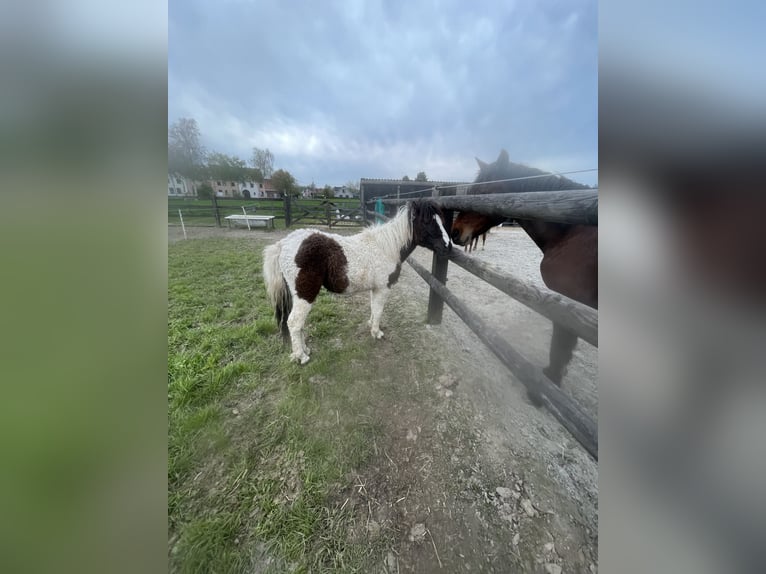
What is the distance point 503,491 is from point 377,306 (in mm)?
1627

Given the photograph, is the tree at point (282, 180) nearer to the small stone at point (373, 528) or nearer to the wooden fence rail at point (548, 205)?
the wooden fence rail at point (548, 205)

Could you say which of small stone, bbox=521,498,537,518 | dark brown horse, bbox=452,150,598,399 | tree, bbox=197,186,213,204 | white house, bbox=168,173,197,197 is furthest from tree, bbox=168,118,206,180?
small stone, bbox=521,498,537,518

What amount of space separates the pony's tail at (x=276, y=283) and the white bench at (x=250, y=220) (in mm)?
7717

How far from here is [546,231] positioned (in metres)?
1.80

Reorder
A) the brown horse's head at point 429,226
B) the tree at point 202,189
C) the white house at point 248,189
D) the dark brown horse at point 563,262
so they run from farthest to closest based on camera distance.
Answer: the white house at point 248,189
the brown horse's head at point 429,226
the dark brown horse at point 563,262
the tree at point 202,189

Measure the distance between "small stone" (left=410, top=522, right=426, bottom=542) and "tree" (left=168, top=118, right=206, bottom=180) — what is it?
158cm

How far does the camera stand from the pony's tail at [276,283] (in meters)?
2.12

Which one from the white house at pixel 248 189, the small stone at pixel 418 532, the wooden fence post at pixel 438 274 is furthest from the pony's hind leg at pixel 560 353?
the white house at pixel 248 189

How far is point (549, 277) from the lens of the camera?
177 cm

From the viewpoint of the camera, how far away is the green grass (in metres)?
1.03

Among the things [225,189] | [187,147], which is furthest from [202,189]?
[225,189]
